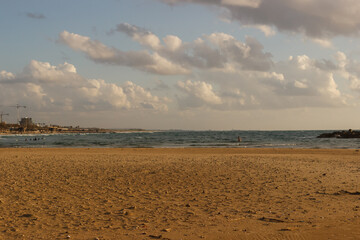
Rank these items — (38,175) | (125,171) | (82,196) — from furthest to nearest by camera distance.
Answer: (125,171), (38,175), (82,196)

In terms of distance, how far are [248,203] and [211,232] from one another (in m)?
3.15

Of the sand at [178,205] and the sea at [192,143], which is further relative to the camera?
the sea at [192,143]

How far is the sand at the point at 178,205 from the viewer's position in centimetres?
806

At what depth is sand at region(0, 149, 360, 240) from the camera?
8.06 m

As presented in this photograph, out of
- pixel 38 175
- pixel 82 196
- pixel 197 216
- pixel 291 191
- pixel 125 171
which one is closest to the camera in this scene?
pixel 197 216

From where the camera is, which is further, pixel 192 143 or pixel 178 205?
pixel 192 143

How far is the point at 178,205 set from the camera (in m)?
10.6

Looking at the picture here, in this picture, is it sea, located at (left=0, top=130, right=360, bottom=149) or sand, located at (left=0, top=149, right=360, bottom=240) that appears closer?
sand, located at (left=0, top=149, right=360, bottom=240)

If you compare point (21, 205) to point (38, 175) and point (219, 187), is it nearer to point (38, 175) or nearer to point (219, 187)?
point (38, 175)

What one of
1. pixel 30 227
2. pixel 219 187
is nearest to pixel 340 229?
pixel 219 187

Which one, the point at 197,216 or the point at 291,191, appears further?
the point at 291,191

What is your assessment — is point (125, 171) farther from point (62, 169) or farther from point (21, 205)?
point (21, 205)

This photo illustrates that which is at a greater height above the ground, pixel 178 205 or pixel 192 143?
pixel 178 205

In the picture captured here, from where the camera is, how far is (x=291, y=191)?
12680mm
